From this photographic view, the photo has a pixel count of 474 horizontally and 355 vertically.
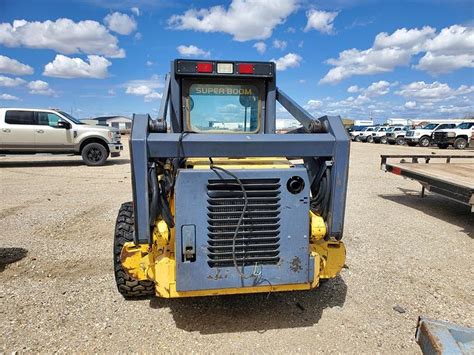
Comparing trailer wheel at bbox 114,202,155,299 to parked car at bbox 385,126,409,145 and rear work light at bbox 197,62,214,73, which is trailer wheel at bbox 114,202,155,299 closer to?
rear work light at bbox 197,62,214,73

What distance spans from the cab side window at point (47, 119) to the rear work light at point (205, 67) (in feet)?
31.1

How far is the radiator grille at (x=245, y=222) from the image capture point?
2.57m

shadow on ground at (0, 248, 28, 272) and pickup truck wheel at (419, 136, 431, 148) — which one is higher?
pickup truck wheel at (419, 136, 431, 148)

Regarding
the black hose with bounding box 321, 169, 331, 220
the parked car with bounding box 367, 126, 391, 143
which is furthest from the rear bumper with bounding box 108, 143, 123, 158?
the parked car with bounding box 367, 126, 391, 143

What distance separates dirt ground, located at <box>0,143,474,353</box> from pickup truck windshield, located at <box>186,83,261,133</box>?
173 centimetres

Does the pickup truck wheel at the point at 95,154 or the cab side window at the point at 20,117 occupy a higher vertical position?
the cab side window at the point at 20,117

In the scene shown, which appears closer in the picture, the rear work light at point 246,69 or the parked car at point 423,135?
the rear work light at point 246,69

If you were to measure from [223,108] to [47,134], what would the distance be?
958 cm

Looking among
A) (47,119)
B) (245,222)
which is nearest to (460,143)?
(47,119)

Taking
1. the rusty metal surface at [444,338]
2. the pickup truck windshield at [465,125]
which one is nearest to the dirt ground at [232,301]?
the rusty metal surface at [444,338]

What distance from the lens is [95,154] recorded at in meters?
11.9

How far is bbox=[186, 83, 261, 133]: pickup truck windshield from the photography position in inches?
144

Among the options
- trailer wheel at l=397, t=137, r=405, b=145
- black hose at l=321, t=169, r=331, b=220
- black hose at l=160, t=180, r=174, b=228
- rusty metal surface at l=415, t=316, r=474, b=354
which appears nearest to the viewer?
rusty metal surface at l=415, t=316, r=474, b=354

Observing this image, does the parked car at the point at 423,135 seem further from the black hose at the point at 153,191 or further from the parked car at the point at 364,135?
the black hose at the point at 153,191
